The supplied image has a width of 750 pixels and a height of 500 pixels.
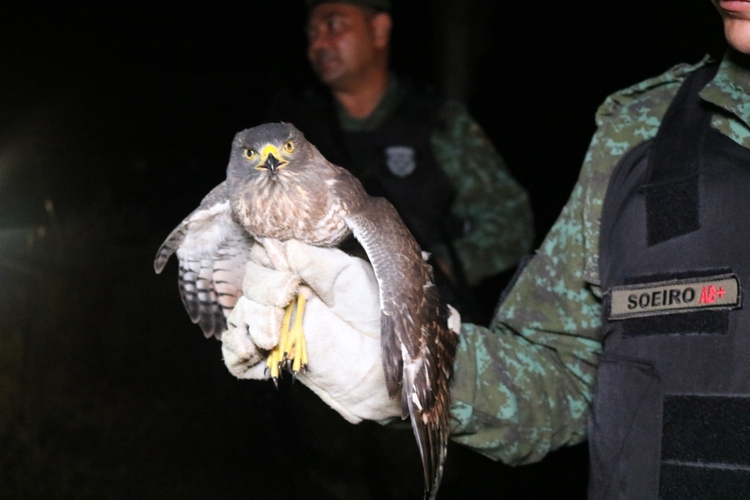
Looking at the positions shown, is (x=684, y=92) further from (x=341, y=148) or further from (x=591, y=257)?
(x=341, y=148)

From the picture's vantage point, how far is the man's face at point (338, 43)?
192 centimetres

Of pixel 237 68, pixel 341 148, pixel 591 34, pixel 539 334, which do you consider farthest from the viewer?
pixel 591 34

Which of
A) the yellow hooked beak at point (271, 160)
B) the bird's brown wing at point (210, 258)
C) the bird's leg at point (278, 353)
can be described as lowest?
the bird's leg at point (278, 353)

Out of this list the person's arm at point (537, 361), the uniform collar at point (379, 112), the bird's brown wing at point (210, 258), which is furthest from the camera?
the uniform collar at point (379, 112)

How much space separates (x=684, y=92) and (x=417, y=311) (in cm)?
93

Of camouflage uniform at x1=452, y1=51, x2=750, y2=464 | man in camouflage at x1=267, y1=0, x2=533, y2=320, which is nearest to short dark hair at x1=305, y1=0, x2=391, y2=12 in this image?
man in camouflage at x1=267, y1=0, x2=533, y2=320

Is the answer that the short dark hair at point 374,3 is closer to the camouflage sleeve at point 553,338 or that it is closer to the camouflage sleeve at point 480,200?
the camouflage sleeve at point 480,200

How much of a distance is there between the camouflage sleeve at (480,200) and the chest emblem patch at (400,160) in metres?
0.21

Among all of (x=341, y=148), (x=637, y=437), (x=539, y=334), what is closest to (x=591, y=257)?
(x=539, y=334)

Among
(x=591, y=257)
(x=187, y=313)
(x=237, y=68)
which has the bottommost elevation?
(x=187, y=313)

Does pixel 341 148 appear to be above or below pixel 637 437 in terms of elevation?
above

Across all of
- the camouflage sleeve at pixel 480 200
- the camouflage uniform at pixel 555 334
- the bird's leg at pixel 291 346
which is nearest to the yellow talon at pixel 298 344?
the bird's leg at pixel 291 346

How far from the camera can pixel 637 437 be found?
170 cm

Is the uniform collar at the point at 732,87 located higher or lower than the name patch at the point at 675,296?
higher
